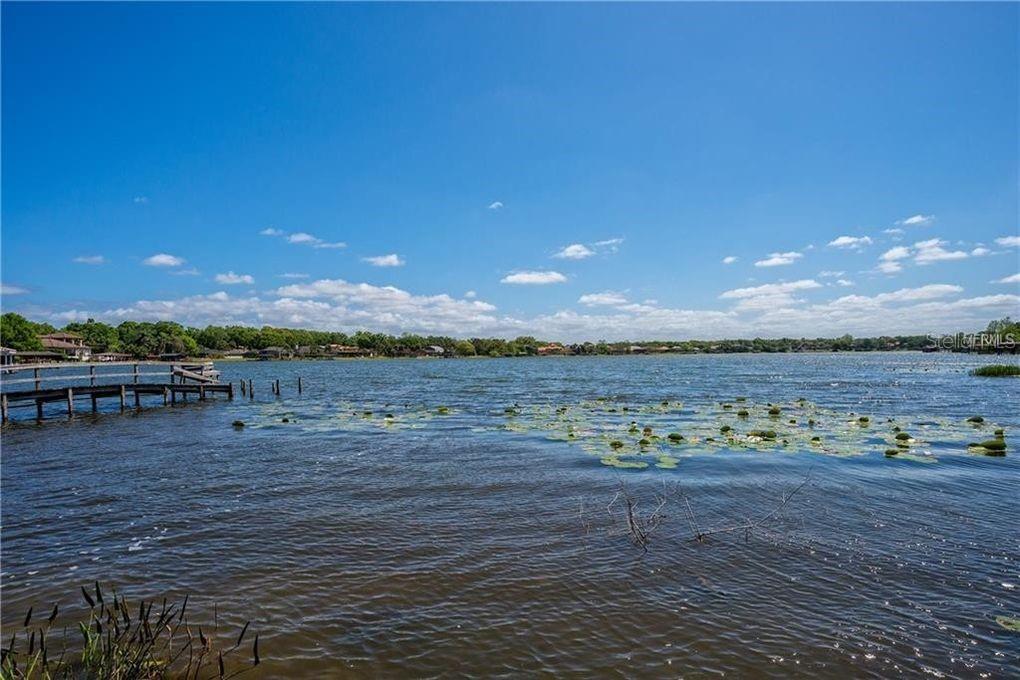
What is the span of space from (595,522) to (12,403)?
117 ft

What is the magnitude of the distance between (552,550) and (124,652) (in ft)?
18.5

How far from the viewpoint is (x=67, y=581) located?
7730 millimetres

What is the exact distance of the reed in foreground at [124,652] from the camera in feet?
15.3

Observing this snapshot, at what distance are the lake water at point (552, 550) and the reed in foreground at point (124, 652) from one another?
0.43m

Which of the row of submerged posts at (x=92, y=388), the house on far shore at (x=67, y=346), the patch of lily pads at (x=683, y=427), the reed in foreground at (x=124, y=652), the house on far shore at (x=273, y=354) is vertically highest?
the house on far shore at (x=67, y=346)

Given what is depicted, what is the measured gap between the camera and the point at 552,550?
8.59 m

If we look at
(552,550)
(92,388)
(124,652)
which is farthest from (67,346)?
(124,652)

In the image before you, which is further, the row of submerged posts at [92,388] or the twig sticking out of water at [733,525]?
the row of submerged posts at [92,388]

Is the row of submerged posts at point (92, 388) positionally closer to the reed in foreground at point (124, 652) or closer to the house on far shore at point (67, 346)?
the reed in foreground at point (124, 652)

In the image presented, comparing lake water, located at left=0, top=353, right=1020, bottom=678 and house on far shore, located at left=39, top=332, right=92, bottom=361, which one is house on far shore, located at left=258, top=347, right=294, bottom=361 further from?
lake water, located at left=0, top=353, right=1020, bottom=678

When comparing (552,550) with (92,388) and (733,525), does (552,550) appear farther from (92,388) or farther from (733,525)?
(92,388)

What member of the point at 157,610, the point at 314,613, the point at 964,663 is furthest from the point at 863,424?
the point at 157,610

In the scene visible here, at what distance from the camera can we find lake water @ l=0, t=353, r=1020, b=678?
5.88 metres

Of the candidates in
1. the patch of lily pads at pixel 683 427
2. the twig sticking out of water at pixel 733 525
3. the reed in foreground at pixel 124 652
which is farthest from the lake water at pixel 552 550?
the reed in foreground at pixel 124 652
